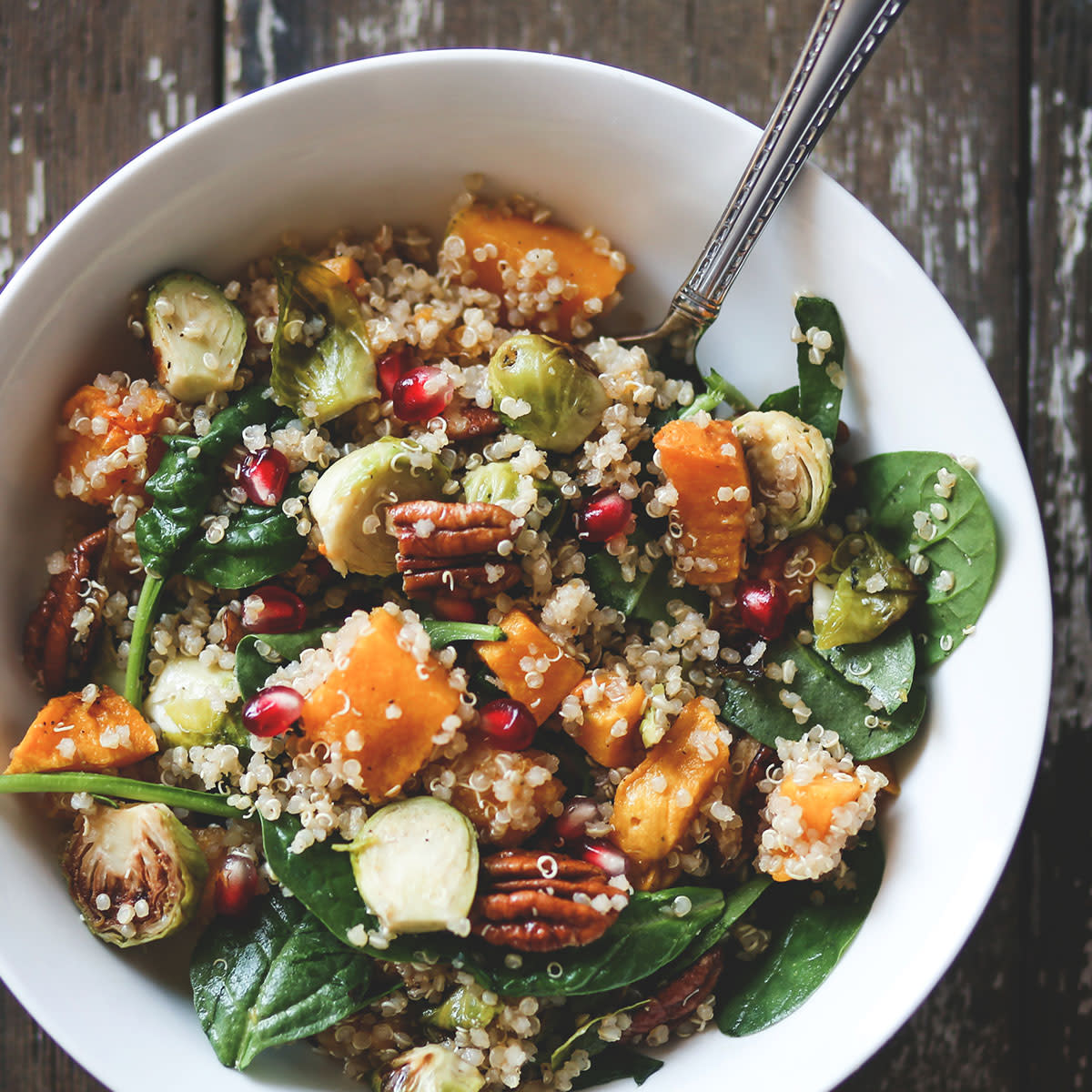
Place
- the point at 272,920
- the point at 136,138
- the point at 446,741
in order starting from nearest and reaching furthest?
the point at 446,741, the point at 272,920, the point at 136,138

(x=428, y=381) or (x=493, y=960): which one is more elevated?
(x=428, y=381)

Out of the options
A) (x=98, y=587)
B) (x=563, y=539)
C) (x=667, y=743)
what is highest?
(x=563, y=539)

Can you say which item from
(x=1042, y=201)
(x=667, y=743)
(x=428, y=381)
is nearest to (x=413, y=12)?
(x=428, y=381)

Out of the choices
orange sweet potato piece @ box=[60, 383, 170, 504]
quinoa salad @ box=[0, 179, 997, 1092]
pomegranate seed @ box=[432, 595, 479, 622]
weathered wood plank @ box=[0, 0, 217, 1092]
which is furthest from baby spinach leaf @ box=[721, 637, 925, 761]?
weathered wood plank @ box=[0, 0, 217, 1092]

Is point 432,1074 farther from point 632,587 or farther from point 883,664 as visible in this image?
point 883,664

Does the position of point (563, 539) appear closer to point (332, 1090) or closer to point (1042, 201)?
point (332, 1090)

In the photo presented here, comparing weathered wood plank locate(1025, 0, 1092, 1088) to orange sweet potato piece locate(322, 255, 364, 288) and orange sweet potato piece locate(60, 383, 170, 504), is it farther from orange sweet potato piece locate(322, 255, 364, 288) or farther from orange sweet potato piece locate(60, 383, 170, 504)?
orange sweet potato piece locate(60, 383, 170, 504)

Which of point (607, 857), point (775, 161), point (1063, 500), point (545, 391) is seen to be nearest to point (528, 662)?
point (607, 857)
